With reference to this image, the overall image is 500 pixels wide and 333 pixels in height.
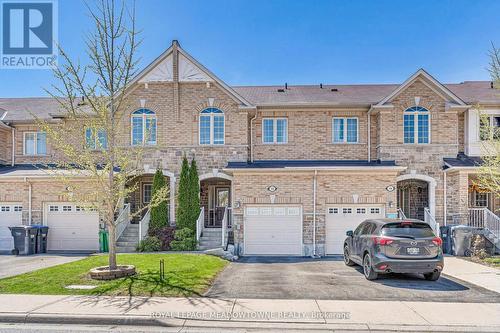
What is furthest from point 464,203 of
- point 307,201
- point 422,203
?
point 307,201

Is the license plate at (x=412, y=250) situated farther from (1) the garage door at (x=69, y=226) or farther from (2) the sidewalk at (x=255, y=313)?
(1) the garage door at (x=69, y=226)

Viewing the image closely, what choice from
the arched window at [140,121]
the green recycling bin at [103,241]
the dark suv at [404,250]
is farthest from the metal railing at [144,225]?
the dark suv at [404,250]

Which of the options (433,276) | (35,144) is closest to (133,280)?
(433,276)

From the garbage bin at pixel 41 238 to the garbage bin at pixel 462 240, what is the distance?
57.7 ft

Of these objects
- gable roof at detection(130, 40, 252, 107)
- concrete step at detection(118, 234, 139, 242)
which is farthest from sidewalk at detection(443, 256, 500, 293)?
concrete step at detection(118, 234, 139, 242)

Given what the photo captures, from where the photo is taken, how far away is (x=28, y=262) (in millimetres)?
13648

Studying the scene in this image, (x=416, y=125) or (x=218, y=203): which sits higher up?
(x=416, y=125)

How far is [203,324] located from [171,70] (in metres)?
13.9

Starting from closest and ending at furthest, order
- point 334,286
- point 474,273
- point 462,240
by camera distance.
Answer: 1. point 334,286
2. point 474,273
3. point 462,240

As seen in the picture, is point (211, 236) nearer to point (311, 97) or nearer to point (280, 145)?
point (280, 145)

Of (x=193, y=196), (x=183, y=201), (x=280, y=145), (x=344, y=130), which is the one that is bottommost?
(x=183, y=201)

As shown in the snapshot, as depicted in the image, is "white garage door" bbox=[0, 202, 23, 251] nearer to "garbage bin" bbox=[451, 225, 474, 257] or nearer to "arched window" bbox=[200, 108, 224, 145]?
"arched window" bbox=[200, 108, 224, 145]

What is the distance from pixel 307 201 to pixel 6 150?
15.6 m

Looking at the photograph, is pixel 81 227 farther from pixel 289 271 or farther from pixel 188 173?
pixel 289 271
